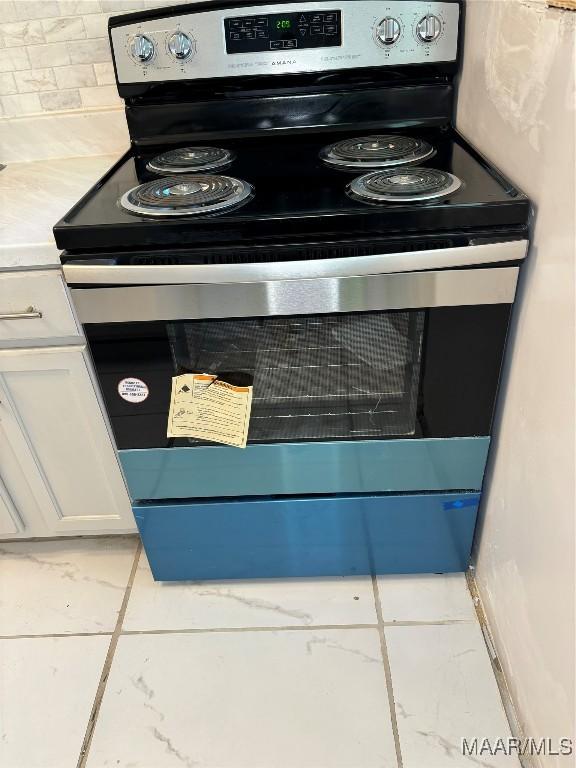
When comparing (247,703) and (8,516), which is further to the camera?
(8,516)

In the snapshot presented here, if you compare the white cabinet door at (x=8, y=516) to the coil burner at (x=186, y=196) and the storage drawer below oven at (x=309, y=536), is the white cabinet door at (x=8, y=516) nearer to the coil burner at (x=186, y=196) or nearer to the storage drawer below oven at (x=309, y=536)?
the storage drawer below oven at (x=309, y=536)

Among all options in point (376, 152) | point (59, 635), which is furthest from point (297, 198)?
point (59, 635)

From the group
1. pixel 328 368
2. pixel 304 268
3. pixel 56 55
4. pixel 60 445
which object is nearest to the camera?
pixel 304 268

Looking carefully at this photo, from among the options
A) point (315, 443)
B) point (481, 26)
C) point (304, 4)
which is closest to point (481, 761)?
point (315, 443)

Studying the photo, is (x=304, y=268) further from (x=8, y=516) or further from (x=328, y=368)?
(x=8, y=516)

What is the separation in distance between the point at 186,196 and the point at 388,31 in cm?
63

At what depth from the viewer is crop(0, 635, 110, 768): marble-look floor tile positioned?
48.6 inches

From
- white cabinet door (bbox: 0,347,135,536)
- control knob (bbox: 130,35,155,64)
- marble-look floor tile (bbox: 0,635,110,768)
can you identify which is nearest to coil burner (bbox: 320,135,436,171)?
control knob (bbox: 130,35,155,64)

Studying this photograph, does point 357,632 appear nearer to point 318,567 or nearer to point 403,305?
point 318,567

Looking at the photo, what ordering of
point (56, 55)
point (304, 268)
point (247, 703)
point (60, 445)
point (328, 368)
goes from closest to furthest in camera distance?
point (304, 268) < point (328, 368) < point (247, 703) < point (60, 445) < point (56, 55)

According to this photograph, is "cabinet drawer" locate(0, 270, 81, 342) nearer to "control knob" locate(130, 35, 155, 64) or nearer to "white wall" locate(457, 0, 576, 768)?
"control knob" locate(130, 35, 155, 64)

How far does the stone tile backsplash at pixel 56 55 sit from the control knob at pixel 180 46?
17 centimetres

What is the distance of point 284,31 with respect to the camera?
1346mm

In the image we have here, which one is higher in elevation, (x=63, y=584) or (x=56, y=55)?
(x=56, y=55)
